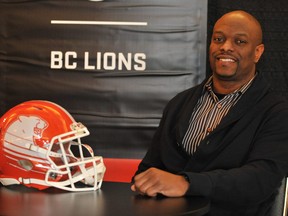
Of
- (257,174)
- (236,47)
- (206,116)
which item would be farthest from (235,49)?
(257,174)

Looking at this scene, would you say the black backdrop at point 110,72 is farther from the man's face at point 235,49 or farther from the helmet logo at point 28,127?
the helmet logo at point 28,127

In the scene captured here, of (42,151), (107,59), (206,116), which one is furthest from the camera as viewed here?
(107,59)

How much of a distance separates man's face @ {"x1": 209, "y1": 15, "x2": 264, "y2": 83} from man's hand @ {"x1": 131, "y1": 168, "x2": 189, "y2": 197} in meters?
0.76

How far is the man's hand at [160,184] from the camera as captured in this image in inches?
88.0

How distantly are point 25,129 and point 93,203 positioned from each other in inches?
16.5

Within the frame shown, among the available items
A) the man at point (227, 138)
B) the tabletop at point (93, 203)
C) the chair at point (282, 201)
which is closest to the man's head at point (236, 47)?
the man at point (227, 138)

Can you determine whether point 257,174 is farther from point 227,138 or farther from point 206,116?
point 206,116

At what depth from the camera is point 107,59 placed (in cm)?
336

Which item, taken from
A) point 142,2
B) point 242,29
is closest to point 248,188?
point 242,29

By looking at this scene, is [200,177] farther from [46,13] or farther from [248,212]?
[46,13]

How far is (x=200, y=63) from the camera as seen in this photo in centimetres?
332

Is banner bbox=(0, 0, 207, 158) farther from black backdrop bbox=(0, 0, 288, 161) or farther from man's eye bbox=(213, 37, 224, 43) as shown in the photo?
man's eye bbox=(213, 37, 224, 43)

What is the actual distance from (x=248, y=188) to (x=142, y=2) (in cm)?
126

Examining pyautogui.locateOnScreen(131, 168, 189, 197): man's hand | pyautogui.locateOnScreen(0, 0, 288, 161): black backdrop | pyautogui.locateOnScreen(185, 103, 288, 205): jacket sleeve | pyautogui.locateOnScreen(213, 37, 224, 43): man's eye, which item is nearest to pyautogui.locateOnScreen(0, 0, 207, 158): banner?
pyautogui.locateOnScreen(0, 0, 288, 161): black backdrop
